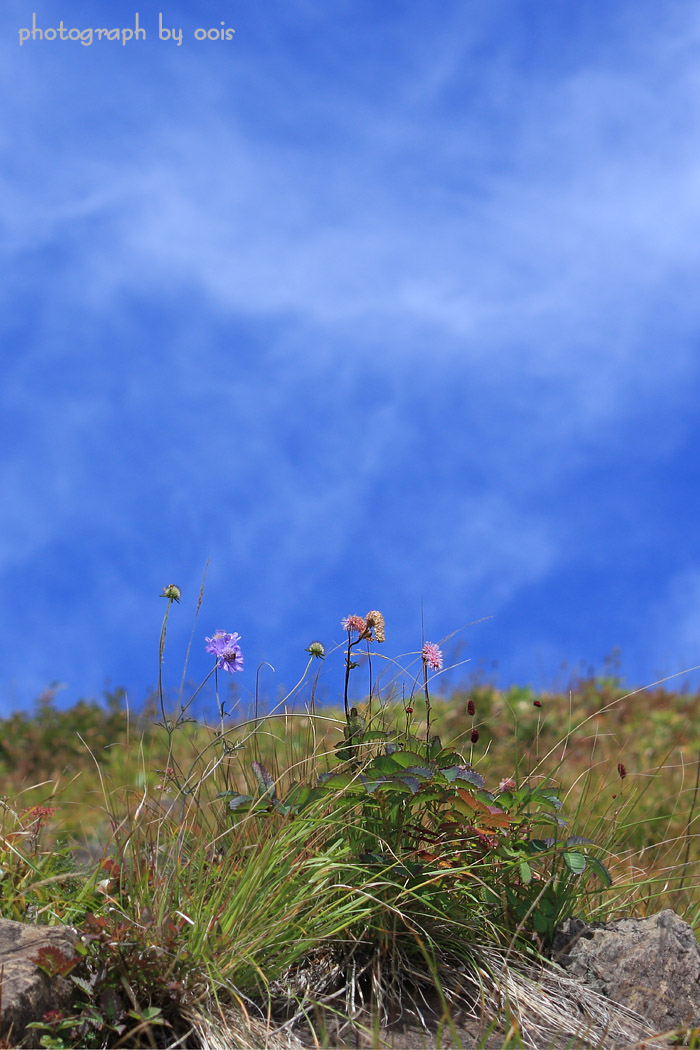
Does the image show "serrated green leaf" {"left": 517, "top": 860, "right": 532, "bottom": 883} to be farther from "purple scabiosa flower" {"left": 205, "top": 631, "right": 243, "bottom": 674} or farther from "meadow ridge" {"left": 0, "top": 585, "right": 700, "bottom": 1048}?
"purple scabiosa flower" {"left": 205, "top": 631, "right": 243, "bottom": 674}

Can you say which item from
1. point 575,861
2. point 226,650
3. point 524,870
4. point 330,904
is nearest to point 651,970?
point 575,861

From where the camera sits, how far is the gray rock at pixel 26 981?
281cm

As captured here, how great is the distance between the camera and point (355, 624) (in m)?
3.67

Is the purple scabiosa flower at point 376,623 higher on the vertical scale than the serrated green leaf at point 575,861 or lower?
higher

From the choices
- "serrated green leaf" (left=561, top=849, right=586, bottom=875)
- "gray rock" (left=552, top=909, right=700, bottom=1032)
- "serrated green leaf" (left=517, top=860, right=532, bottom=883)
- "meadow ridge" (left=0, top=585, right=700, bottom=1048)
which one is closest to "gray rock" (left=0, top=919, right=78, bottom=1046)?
"meadow ridge" (left=0, top=585, right=700, bottom=1048)

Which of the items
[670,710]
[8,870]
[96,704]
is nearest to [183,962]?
[8,870]

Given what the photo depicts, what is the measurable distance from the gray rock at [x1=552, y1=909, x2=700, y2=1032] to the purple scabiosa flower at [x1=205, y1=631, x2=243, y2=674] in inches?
67.6

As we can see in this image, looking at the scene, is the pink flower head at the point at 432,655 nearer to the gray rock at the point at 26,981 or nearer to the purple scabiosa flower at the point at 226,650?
the purple scabiosa flower at the point at 226,650

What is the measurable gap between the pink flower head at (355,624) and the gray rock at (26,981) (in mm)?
1429

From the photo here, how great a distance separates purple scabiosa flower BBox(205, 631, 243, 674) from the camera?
3.57m

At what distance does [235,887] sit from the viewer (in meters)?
3.27

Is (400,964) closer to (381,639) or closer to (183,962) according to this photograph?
(183,962)

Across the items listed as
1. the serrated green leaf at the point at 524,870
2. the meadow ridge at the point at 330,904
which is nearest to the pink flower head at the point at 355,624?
the meadow ridge at the point at 330,904

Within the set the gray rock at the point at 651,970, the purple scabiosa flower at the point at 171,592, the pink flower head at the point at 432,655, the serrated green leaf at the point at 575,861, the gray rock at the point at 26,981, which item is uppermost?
the purple scabiosa flower at the point at 171,592
